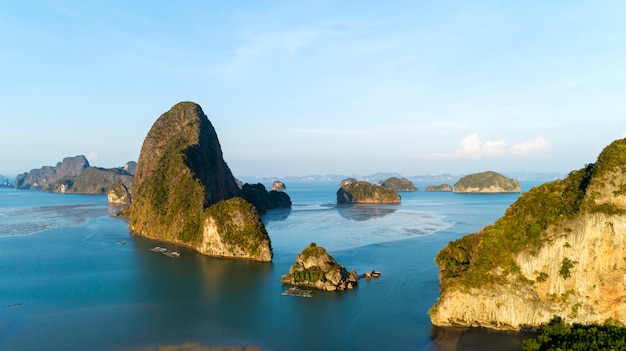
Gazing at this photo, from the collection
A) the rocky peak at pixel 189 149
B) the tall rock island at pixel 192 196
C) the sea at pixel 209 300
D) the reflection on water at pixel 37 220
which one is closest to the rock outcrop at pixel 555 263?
A: the sea at pixel 209 300

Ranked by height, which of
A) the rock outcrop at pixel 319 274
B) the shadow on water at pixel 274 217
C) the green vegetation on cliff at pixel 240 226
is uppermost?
the green vegetation on cliff at pixel 240 226

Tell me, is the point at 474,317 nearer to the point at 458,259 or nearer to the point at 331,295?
the point at 458,259

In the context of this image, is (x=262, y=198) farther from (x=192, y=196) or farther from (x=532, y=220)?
(x=532, y=220)

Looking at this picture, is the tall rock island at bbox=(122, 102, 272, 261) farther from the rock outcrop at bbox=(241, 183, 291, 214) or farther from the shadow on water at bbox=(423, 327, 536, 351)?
the shadow on water at bbox=(423, 327, 536, 351)

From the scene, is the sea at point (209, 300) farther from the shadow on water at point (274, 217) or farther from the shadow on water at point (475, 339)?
the shadow on water at point (274, 217)

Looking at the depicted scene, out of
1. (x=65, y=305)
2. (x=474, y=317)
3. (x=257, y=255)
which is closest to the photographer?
(x=474, y=317)

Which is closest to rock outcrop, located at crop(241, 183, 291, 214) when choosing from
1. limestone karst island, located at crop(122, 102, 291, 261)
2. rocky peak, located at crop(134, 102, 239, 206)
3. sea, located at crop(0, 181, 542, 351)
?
limestone karst island, located at crop(122, 102, 291, 261)

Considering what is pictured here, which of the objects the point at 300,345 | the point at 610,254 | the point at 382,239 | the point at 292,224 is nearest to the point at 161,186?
the point at 292,224

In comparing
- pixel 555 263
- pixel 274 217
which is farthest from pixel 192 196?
pixel 555 263
